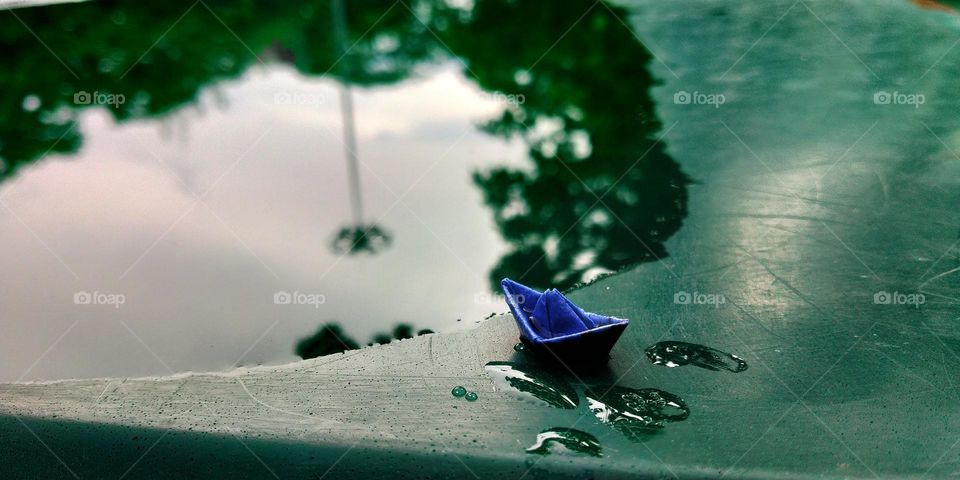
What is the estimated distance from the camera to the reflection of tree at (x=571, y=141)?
16.3 ft

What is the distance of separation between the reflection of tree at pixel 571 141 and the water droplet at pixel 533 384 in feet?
2.78

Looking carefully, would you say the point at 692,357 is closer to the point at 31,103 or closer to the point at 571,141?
the point at 571,141

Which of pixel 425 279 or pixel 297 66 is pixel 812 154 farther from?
pixel 297 66

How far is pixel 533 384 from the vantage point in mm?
3766

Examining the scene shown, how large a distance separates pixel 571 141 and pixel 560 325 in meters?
2.63

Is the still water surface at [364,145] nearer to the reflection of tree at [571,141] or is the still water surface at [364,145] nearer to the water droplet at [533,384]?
the reflection of tree at [571,141]

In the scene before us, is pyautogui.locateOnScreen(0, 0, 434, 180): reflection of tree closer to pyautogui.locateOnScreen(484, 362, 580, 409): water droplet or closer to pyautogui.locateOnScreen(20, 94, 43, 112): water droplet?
pyautogui.locateOnScreen(20, 94, 43, 112): water droplet

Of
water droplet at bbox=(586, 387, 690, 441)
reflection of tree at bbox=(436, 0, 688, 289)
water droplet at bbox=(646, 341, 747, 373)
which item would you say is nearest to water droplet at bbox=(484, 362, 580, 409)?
water droplet at bbox=(586, 387, 690, 441)

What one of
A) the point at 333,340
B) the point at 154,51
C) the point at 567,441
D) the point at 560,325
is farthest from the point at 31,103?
the point at 567,441

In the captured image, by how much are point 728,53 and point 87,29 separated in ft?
22.0

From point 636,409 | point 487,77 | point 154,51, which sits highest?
point 154,51

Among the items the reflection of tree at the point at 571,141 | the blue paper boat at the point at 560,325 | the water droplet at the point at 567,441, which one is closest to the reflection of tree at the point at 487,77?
the reflection of tree at the point at 571,141

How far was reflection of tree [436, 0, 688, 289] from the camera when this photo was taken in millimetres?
4967

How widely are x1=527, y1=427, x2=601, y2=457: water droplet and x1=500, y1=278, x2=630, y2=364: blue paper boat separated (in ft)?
1.57
